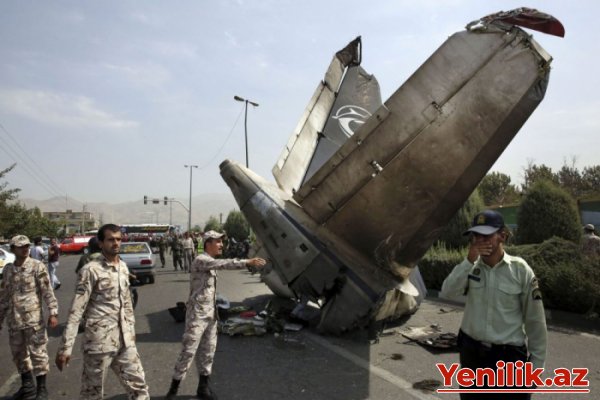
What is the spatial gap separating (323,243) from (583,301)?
19.1ft

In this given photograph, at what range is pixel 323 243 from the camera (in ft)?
22.9

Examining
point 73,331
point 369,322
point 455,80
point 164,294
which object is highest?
point 455,80

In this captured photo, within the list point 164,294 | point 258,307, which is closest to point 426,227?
point 258,307

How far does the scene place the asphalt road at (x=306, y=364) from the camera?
4.71m

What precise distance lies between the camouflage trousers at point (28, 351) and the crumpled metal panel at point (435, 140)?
4633 mm

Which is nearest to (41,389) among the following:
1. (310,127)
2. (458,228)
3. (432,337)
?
(432,337)

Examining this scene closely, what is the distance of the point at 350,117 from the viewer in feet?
40.8

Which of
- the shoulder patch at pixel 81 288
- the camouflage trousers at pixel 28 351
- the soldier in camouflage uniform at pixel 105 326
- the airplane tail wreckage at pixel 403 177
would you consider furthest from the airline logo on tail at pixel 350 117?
the shoulder patch at pixel 81 288

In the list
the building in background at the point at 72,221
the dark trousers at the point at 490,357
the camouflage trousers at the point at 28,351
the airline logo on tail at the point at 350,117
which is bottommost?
the building in background at the point at 72,221

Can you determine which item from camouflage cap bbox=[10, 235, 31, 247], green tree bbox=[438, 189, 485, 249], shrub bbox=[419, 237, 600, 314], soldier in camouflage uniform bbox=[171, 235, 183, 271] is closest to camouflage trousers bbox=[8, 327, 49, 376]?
camouflage cap bbox=[10, 235, 31, 247]

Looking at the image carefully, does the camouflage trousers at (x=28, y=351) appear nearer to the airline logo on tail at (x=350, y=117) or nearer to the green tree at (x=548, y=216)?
the airline logo on tail at (x=350, y=117)

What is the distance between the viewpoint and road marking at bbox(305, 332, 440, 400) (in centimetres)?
463

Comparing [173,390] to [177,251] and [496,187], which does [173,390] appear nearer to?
[177,251]

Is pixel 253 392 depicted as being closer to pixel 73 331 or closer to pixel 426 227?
pixel 73 331
